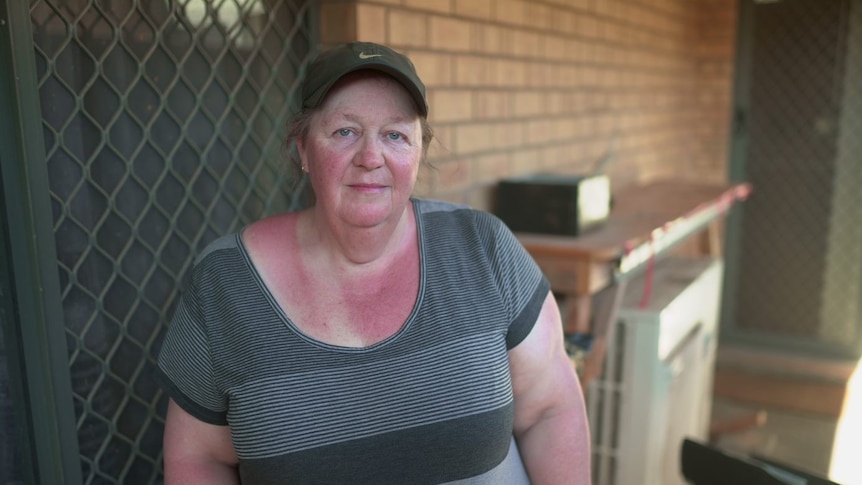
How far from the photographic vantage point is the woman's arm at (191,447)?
135 centimetres

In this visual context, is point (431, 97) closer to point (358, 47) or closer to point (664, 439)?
point (358, 47)

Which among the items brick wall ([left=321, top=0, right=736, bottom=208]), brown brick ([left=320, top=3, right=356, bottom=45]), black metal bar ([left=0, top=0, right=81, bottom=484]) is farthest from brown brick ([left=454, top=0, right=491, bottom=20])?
black metal bar ([left=0, top=0, right=81, bottom=484])

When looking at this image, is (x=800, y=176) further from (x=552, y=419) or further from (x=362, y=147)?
(x=362, y=147)

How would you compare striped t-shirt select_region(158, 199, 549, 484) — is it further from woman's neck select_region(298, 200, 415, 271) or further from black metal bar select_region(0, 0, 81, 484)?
black metal bar select_region(0, 0, 81, 484)

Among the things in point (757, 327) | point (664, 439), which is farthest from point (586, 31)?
point (757, 327)

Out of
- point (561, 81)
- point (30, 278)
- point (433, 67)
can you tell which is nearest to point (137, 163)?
point (30, 278)

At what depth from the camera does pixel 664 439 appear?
263 centimetres

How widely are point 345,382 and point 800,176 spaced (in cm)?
452

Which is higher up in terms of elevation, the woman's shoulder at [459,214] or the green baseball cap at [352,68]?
the green baseball cap at [352,68]

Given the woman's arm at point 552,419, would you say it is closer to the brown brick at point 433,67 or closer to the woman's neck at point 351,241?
the woman's neck at point 351,241

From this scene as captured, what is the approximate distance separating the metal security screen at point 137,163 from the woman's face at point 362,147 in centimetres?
36

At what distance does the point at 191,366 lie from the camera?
130 centimetres

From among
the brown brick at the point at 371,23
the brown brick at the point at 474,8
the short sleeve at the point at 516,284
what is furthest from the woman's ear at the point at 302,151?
the brown brick at the point at 474,8

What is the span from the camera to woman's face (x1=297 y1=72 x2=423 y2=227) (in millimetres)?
1305
